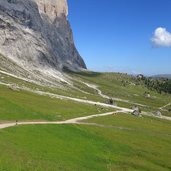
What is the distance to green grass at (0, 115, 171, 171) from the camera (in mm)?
49750

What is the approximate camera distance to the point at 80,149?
2562 inches

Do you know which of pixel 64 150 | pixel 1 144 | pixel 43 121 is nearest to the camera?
pixel 1 144

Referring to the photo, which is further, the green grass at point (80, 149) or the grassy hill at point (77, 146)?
the grassy hill at point (77, 146)

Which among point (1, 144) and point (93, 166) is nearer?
point (1, 144)

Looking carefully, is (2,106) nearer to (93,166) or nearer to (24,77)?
(93,166)

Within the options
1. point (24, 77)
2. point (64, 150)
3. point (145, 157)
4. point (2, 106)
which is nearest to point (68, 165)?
point (64, 150)

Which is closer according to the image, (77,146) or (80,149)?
(80,149)

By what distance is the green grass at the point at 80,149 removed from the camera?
49.8m

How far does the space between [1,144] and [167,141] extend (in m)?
48.9

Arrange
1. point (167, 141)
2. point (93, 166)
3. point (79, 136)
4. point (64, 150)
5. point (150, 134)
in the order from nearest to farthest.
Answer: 1. point (93, 166)
2. point (64, 150)
3. point (79, 136)
4. point (167, 141)
5. point (150, 134)

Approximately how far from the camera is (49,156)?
5422 cm

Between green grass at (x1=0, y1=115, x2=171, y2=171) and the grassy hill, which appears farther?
the grassy hill

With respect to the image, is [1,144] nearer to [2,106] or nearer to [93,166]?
[93,166]

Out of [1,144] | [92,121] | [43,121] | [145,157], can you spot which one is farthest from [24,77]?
[1,144]
